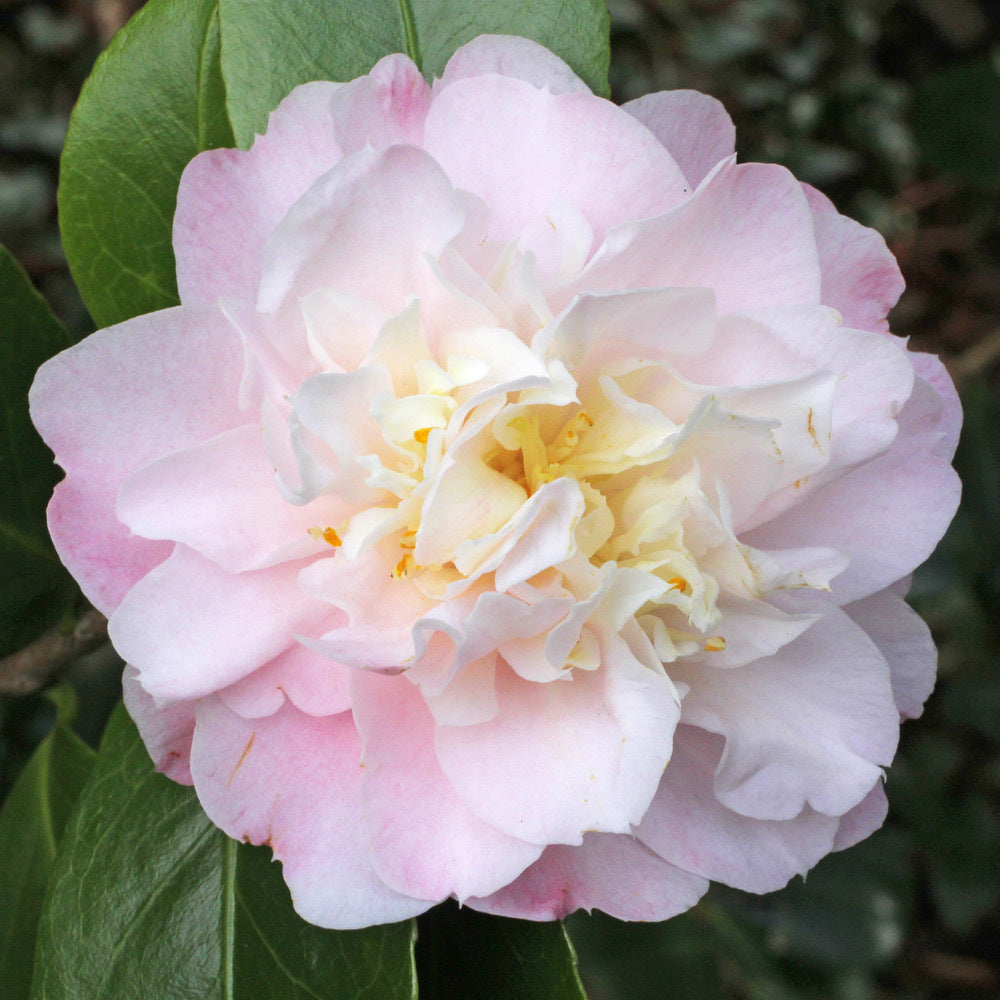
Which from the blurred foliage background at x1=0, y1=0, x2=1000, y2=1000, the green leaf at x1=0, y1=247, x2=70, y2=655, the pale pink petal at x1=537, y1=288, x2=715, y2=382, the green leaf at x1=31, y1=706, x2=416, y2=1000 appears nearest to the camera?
the pale pink petal at x1=537, y1=288, x2=715, y2=382

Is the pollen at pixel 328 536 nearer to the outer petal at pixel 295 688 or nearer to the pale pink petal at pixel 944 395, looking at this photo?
the outer petal at pixel 295 688

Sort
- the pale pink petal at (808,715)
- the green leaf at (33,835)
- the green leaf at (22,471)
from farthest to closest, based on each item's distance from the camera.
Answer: the green leaf at (33,835) → the green leaf at (22,471) → the pale pink petal at (808,715)

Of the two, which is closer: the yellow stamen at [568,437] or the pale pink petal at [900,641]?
the yellow stamen at [568,437]

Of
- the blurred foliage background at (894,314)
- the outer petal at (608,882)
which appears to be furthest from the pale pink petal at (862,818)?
the blurred foliage background at (894,314)

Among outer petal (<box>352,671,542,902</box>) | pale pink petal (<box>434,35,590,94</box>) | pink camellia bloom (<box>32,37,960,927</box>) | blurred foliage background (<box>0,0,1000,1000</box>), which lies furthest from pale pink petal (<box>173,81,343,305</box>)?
blurred foliage background (<box>0,0,1000,1000</box>)

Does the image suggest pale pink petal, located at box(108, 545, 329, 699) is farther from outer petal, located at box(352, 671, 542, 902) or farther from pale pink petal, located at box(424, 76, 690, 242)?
pale pink petal, located at box(424, 76, 690, 242)

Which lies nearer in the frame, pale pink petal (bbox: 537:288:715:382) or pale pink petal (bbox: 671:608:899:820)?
pale pink petal (bbox: 537:288:715:382)

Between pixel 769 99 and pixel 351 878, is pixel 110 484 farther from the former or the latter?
pixel 769 99

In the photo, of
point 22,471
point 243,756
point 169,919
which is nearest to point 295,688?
point 243,756

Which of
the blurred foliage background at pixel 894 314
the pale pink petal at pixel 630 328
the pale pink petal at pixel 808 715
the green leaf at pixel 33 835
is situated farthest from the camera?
the blurred foliage background at pixel 894 314
